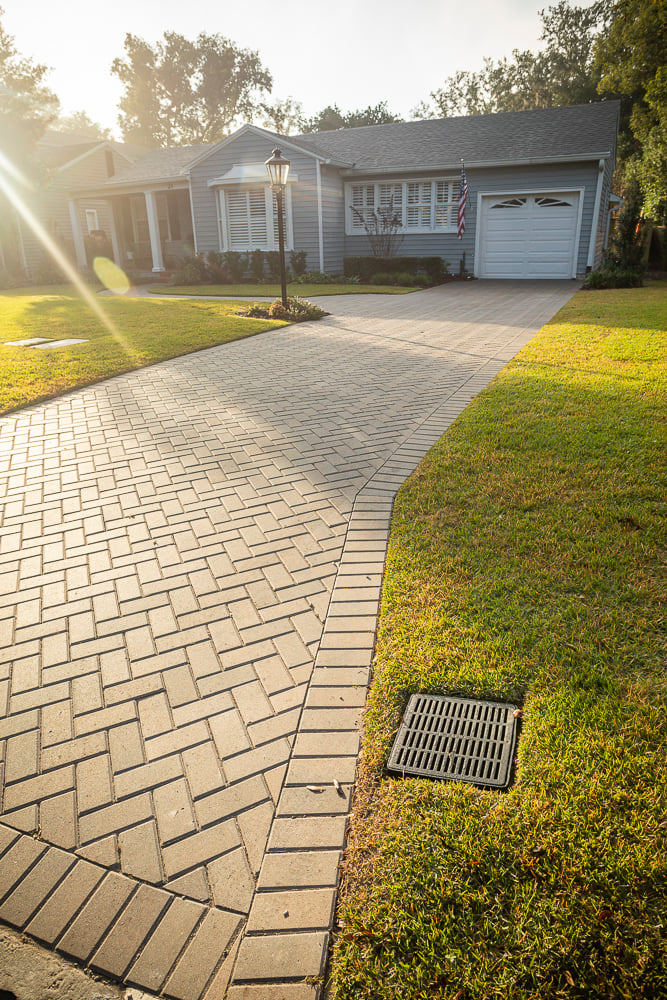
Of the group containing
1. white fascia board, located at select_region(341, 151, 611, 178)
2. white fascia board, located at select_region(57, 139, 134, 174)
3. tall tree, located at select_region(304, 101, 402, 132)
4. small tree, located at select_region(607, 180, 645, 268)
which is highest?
tall tree, located at select_region(304, 101, 402, 132)

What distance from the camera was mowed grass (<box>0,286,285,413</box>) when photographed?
7.62m

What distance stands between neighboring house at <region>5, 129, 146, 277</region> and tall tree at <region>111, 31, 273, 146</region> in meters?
29.0

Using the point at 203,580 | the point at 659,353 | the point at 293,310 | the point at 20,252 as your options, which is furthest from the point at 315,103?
the point at 203,580

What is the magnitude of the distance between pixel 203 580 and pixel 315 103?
190 ft

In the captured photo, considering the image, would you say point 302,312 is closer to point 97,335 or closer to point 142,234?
point 97,335

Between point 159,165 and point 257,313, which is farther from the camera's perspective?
point 159,165

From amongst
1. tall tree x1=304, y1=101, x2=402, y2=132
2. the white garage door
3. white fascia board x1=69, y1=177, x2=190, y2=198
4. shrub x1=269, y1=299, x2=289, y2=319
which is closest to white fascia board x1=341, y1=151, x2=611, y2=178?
the white garage door

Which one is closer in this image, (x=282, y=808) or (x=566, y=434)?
(x=282, y=808)

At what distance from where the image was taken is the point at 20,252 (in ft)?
84.1

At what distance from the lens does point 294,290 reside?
701 inches

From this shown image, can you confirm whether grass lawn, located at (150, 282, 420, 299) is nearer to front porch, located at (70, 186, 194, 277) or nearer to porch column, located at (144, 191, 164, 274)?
porch column, located at (144, 191, 164, 274)

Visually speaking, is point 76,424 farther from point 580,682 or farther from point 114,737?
point 580,682

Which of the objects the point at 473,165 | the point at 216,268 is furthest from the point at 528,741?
the point at 216,268

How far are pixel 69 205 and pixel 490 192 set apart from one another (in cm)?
1733
